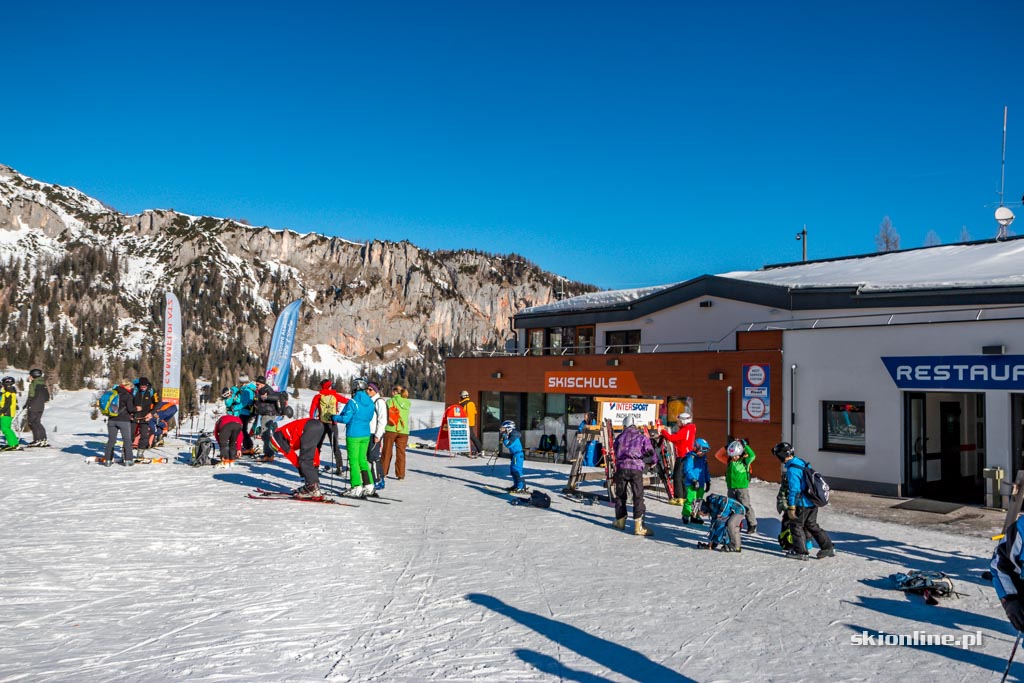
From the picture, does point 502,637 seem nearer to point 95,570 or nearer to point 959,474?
point 95,570

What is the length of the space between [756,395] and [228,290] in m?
138

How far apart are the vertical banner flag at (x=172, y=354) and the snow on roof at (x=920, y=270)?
15.8 meters

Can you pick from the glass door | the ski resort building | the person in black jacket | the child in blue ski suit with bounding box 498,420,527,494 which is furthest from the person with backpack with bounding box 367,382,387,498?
the glass door

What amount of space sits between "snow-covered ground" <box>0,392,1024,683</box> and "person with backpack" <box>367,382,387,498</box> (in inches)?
46.9

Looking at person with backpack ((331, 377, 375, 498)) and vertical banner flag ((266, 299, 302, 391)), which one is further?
vertical banner flag ((266, 299, 302, 391))

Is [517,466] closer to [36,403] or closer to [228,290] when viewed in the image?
[36,403]

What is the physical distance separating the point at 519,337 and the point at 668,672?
25360 mm

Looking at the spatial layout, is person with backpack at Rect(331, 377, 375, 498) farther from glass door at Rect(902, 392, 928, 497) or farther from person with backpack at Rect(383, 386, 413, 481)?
glass door at Rect(902, 392, 928, 497)

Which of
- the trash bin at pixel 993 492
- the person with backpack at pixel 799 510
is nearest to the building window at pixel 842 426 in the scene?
the trash bin at pixel 993 492

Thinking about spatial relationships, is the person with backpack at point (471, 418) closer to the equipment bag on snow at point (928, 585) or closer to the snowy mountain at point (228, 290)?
the equipment bag on snow at point (928, 585)

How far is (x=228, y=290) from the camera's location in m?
142

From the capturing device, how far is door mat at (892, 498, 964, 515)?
13555mm

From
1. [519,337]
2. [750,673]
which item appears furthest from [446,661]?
[519,337]

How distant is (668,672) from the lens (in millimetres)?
5348
